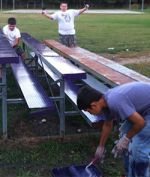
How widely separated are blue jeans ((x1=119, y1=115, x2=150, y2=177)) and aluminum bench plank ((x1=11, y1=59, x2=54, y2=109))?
1731 mm

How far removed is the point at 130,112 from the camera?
3.64 metres

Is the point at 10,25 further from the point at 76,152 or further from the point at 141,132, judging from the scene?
the point at 141,132

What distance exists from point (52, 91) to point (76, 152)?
9.92 ft

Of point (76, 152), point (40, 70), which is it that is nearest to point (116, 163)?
point (76, 152)

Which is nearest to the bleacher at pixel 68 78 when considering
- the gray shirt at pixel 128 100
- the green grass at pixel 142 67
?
the gray shirt at pixel 128 100

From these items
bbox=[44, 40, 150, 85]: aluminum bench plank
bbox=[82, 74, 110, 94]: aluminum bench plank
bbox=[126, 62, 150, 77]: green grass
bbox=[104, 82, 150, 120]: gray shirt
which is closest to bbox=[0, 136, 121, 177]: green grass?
bbox=[44, 40, 150, 85]: aluminum bench plank

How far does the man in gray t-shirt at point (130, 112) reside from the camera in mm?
3662

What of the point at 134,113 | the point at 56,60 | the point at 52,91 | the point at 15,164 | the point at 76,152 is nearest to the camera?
the point at 134,113

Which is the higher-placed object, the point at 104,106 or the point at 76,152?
the point at 104,106

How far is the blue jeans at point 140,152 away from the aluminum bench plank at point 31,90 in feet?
5.68

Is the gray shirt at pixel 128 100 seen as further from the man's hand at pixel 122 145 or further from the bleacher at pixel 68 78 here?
the bleacher at pixel 68 78

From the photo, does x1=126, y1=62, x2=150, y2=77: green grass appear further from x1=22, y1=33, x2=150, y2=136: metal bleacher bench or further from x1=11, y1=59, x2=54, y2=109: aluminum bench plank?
x1=11, y1=59, x2=54, y2=109: aluminum bench plank

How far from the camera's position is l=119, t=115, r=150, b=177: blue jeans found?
3.86 m

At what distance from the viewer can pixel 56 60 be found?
7.12 metres
